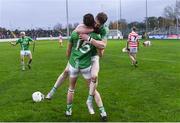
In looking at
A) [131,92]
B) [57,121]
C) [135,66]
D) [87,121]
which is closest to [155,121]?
[87,121]

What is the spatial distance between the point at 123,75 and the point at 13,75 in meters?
4.56

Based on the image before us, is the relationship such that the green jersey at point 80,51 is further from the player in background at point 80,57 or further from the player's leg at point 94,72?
the player's leg at point 94,72

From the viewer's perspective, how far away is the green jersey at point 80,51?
28.8 feet

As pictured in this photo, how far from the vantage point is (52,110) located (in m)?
10.1

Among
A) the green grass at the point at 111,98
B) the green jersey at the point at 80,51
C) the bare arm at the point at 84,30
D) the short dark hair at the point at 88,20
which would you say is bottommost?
the green grass at the point at 111,98

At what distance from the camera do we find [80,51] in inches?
349

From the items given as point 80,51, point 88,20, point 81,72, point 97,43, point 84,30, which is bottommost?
point 81,72

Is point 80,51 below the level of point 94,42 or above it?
below

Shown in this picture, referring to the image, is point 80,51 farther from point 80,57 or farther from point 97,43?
point 97,43

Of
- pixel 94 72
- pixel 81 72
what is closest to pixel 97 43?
pixel 94 72

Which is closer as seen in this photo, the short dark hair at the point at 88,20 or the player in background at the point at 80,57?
the short dark hair at the point at 88,20

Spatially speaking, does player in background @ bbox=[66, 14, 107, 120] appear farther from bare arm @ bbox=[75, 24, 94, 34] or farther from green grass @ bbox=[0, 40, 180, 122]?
green grass @ bbox=[0, 40, 180, 122]

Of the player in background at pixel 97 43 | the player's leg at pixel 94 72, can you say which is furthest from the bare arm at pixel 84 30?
the player's leg at pixel 94 72

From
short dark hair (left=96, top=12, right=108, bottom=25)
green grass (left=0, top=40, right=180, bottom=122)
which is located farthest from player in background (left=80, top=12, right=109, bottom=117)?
green grass (left=0, top=40, right=180, bottom=122)
